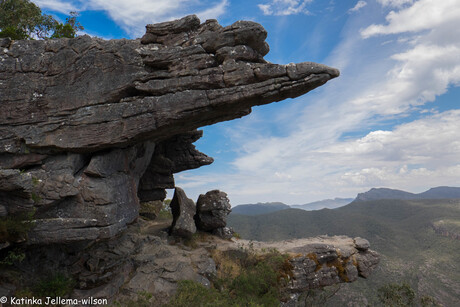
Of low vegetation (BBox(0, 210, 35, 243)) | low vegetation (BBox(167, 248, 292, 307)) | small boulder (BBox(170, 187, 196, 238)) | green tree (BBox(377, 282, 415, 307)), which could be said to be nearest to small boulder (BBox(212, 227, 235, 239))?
small boulder (BBox(170, 187, 196, 238))

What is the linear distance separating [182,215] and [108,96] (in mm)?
15222

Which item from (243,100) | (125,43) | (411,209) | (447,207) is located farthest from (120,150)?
(411,209)

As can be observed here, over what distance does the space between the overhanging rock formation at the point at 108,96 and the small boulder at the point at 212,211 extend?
456 inches

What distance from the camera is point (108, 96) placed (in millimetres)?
20031

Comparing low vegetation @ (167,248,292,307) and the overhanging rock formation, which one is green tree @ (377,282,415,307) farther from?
the overhanging rock formation

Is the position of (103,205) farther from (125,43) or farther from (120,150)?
(125,43)

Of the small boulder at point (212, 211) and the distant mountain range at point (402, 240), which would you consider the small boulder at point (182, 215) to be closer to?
the small boulder at point (212, 211)

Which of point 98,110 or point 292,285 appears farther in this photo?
point 292,285

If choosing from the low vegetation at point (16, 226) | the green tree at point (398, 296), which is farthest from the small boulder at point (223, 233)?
the green tree at point (398, 296)

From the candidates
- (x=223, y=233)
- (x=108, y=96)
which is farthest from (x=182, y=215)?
(x=108, y=96)

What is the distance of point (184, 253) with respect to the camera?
82.3 ft

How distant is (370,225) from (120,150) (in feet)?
560

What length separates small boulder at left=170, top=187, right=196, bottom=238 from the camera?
27.8 m

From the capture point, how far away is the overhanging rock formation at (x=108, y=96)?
18.8 metres
